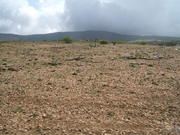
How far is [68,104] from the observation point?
734 centimetres

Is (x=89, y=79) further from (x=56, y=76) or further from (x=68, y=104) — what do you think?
(x=68, y=104)

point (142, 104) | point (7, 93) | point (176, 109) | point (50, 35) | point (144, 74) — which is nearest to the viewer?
point (176, 109)

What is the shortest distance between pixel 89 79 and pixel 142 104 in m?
4.25

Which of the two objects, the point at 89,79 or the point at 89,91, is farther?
the point at 89,79

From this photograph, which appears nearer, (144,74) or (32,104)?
(32,104)

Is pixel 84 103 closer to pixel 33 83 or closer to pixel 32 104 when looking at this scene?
pixel 32 104

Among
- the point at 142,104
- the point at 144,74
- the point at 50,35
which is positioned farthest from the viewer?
the point at 50,35

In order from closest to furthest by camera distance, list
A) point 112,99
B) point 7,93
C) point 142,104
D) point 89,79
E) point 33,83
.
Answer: point 142,104
point 112,99
point 7,93
point 33,83
point 89,79

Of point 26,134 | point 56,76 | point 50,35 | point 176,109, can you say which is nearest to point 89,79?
point 56,76

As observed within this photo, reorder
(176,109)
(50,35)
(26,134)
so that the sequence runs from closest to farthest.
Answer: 1. (26,134)
2. (176,109)
3. (50,35)

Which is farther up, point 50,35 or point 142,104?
point 50,35

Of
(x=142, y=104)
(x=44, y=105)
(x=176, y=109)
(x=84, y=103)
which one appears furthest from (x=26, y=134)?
(x=176, y=109)

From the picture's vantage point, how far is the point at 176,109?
6945 millimetres

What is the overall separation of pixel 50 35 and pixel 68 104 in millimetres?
160777
